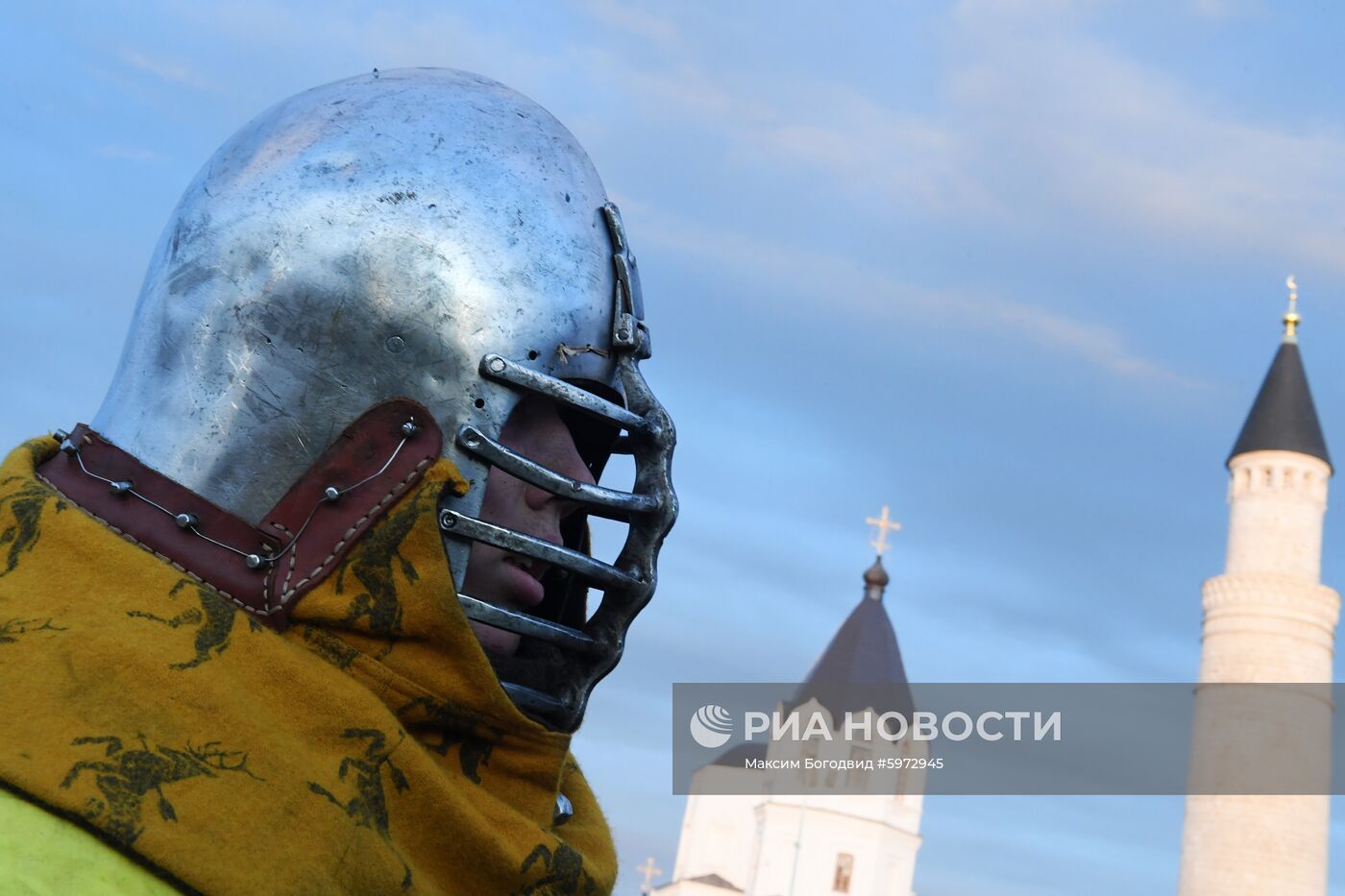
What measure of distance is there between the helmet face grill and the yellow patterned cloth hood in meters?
0.06

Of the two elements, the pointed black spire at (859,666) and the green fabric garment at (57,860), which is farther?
the pointed black spire at (859,666)

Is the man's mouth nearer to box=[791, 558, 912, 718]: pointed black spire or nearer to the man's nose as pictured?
the man's nose

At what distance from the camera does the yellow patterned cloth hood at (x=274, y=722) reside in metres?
1.50

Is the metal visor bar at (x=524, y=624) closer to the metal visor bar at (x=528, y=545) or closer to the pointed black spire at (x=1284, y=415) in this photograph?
the metal visor bar at (x=528, y=545)

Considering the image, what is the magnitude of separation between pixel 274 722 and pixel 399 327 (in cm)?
54

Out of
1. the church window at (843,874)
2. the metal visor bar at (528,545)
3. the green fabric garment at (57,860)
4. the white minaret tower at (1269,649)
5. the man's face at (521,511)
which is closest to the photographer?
the green fabric garment at (57,860)

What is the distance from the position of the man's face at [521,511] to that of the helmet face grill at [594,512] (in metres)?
0.04

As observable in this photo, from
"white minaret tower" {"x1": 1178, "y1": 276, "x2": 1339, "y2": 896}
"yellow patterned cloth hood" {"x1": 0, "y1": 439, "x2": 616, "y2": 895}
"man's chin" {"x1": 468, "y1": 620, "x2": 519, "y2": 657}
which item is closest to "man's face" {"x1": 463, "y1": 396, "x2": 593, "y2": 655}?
"man's chin" {"x1": 468, "y1": 620, "x2": 519, "y2": 657}

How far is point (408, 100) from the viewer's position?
214cm

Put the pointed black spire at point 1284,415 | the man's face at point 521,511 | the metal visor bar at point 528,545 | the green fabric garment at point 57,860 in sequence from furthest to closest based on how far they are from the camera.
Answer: the pointed black spire at point 1284,415 < the man's face at point 521,511 < the metal visor bar at point 528,545 < the green fabric garment at point 57,860

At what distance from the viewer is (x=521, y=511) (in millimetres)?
2043

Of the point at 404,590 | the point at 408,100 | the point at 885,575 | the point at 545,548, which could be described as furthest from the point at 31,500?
the point at 885,575

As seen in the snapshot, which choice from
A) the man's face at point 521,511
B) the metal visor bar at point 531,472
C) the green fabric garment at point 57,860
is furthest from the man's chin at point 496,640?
the green fabric garment at point 57,860

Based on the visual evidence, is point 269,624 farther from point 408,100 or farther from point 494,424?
point 408,100
